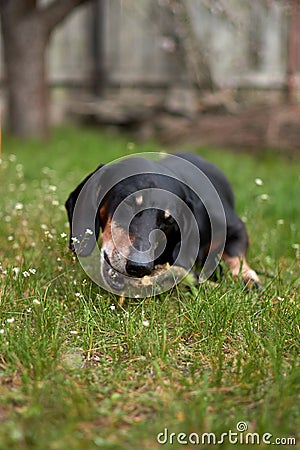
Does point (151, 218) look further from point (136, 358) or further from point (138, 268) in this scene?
point (136, 358)

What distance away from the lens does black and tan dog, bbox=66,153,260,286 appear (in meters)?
2.87

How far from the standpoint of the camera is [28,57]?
731 cm

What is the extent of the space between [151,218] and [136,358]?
0.75m

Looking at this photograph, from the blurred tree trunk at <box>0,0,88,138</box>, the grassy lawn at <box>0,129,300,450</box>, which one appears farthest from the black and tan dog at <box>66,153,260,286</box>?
the blurred tree trunk at <box>0,0,88,138</box>

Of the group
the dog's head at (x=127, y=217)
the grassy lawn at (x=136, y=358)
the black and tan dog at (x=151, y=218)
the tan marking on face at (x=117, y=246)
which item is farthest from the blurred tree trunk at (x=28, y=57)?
the tan marking on face at (x=117, y=246)

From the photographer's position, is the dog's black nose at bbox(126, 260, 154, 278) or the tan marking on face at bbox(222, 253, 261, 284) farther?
the tan marking on face at bbox(222, 253, 261, 284)

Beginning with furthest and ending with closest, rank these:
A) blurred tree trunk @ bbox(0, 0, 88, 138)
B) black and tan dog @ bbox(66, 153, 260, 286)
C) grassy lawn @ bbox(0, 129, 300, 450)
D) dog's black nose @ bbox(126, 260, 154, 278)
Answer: blurred tree trunk @ bbox(0, 0, 88, 138) → black and tan dog @ bbox(66, 153, 260, 286) → dog's black nose @ bbox(126, 260, 154, 278) → grassy lawn @ bbox(0, 129, 300, 450)

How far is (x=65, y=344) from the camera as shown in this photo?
2.57 m

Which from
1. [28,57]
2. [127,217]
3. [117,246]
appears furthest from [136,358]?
[28,57]

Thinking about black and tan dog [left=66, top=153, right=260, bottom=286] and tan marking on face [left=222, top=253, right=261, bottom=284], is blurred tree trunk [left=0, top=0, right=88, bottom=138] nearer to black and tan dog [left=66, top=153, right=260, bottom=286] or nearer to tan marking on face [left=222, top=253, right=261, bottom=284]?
black and tan dog [left=66, top=153, right=260, bottom=286]

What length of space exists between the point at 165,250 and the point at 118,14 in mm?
7787

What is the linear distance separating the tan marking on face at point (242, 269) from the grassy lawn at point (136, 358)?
108 mm

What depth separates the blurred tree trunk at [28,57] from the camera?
7047 mm

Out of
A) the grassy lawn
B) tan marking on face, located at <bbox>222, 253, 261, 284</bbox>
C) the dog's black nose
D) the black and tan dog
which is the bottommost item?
the grassy lawn
